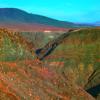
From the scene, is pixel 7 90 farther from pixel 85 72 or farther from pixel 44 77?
pixel 85 72

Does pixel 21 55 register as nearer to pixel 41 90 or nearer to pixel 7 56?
pixel 7 56

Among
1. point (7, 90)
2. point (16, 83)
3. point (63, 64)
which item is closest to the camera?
point (7, 90)

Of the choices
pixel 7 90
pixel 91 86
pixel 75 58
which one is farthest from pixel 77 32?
pixel 7 90

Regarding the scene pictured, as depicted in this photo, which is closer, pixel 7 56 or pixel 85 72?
pixel 7 56

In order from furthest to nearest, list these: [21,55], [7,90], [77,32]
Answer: [77,32] < [21,55] < [7,90]

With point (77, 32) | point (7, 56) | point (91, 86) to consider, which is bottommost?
point (91, 86)

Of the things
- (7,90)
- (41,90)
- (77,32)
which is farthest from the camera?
(77,32)

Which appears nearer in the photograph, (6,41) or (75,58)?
(6,41)

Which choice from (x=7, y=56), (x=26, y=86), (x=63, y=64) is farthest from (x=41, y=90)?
(x=63, y=64)

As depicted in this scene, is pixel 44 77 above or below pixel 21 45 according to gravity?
below
